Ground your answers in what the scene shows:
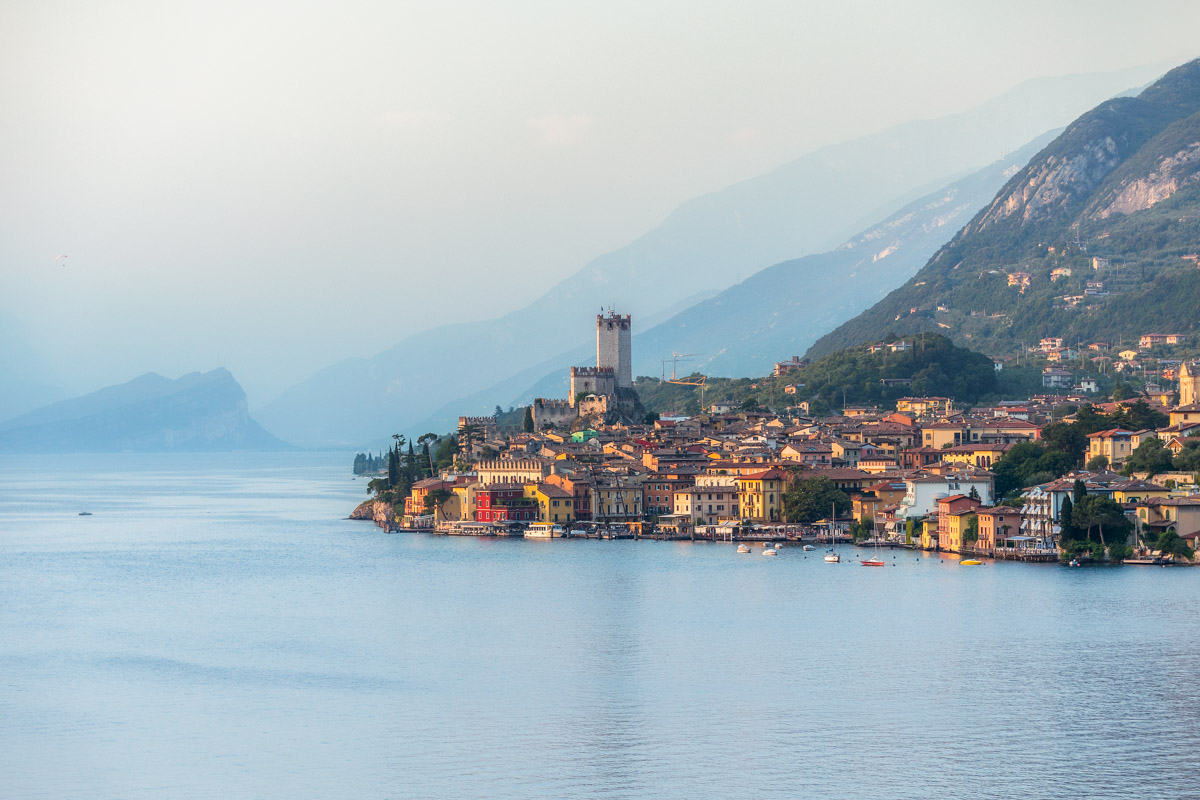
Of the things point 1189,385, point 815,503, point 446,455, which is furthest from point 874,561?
point 446,455

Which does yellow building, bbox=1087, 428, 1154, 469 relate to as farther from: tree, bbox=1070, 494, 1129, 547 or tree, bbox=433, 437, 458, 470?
tree, bbox=433, 437, 458, 470

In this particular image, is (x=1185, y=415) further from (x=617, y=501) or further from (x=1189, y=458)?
(x=617, y=501)

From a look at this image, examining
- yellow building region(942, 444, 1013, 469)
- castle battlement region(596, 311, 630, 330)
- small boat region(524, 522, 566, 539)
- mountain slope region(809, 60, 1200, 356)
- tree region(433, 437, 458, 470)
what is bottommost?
small boat region(524, 522, 566, 539)

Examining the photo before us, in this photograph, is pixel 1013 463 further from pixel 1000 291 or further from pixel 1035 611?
pixel 1000 291

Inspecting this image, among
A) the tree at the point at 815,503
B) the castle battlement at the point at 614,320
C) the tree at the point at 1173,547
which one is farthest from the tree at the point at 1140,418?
the castle battlement at the point at 614,320

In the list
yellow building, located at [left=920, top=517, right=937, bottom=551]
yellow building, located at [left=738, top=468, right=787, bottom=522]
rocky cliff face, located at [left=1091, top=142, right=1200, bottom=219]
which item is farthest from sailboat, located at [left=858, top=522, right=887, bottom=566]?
rocky cliff face, located at [left=1091, top=142, right=1200, bottom=219]

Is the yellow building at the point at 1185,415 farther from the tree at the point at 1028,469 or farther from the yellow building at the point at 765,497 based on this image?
the yellow building at the point at 765,497

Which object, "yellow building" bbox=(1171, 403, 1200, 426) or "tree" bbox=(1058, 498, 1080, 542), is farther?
"yellow building" bbox=(1171, 403, 1200, 426)
